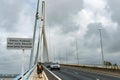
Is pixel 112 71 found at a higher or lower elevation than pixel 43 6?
lower

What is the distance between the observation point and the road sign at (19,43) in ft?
46.3

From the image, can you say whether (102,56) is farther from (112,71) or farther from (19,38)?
(19,38)

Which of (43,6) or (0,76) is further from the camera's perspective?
(0,76)

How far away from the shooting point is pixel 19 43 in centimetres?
1445

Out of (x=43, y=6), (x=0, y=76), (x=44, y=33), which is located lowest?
(x=0, y=76)

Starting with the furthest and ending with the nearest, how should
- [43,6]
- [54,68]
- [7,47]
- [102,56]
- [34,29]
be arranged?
[43,6] < [54,68] < [102,56] < [34,29] < [7,47]

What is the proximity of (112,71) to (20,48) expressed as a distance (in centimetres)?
2998

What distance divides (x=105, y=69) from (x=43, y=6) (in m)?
38.0

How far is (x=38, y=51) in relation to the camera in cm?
6538

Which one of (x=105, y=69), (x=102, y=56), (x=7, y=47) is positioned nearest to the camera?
(x=7, y=47)

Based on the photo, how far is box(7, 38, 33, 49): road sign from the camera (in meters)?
14.1

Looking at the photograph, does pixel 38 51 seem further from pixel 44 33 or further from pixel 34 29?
pixel 34 29

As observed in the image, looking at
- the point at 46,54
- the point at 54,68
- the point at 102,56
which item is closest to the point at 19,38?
the point at 102,56

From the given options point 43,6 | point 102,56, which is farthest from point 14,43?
point 43,6
